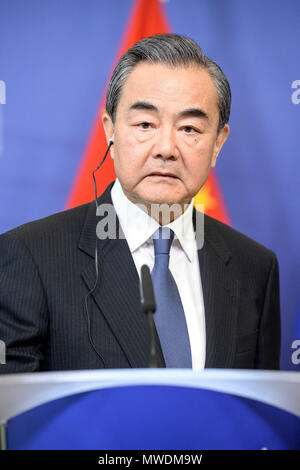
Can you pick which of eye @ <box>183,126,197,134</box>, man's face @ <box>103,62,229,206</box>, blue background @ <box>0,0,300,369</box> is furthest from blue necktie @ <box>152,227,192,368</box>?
blue background @ <box>0,0,300,369</box>

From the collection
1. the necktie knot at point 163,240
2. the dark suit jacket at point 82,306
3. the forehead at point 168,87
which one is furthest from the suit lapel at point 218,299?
the forehead at point 168,87

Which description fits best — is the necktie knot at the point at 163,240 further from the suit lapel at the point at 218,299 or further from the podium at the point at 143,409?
the podium at the point at 143,409

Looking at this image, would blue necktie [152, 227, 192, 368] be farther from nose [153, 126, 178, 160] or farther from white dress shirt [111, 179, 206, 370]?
nose [153, 126, 178, 160]

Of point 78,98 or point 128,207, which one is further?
point 78,98

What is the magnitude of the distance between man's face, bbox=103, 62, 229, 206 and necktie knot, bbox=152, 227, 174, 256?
8 centimetres

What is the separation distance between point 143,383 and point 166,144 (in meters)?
0.80

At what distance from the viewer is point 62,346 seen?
4.46 ft

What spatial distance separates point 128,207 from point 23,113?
1.69 ft

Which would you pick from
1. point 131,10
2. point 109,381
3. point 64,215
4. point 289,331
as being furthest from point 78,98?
point 109,381

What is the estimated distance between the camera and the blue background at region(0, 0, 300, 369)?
1.79 metres

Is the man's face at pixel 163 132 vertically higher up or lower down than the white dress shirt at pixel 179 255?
higher up

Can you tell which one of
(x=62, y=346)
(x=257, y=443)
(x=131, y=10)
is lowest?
(x=257, y=443)

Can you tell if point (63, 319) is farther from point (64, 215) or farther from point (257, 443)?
point (257, 443)

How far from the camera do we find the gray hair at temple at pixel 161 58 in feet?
4.83
